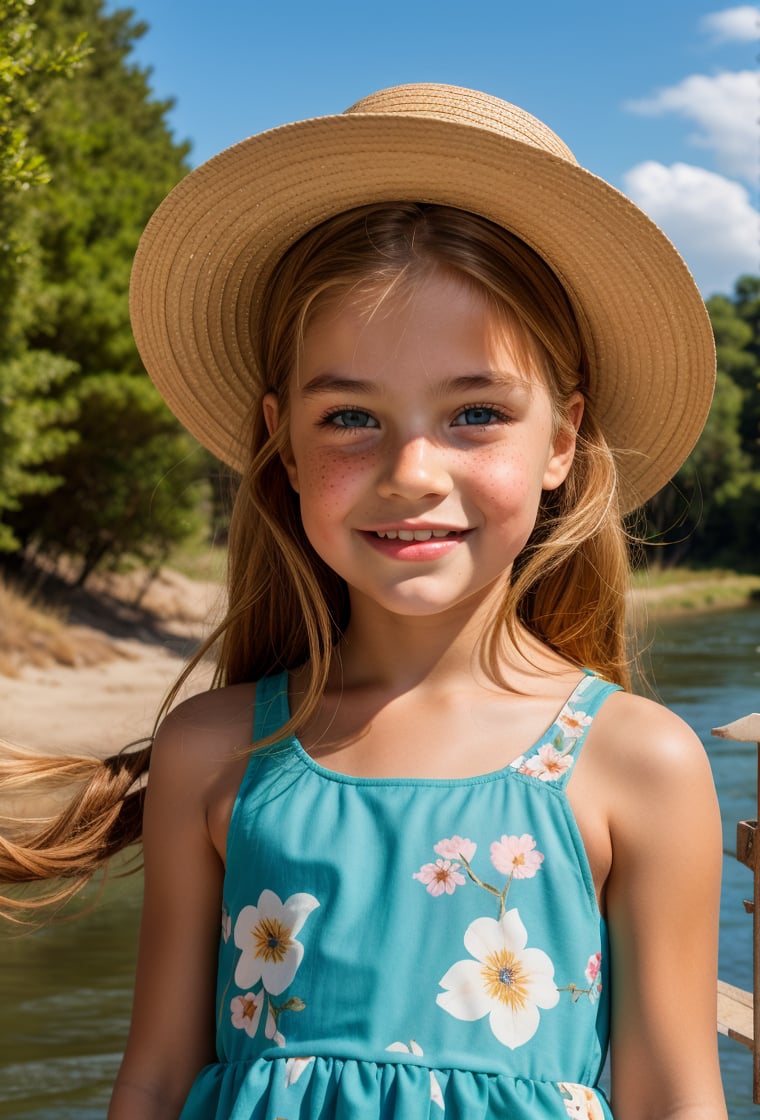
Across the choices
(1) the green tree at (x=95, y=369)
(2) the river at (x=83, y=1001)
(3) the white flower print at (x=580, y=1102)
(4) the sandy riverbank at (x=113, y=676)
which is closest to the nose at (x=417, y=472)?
(3) the white flower print at (x=580, y=1102)

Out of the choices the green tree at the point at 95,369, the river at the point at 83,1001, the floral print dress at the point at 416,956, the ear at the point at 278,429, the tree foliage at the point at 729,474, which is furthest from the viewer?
the tree foliage at the point at 729,474

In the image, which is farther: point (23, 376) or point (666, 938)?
point (23, 376)

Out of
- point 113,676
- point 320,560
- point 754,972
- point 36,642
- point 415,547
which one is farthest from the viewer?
point 113,676

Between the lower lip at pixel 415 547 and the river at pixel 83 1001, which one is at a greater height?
the lower lip at pixel 415 547

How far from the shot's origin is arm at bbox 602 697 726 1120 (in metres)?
1.61

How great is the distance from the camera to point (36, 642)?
16.3 meters

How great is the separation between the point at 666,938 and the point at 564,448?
686mm

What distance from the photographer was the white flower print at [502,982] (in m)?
1.61

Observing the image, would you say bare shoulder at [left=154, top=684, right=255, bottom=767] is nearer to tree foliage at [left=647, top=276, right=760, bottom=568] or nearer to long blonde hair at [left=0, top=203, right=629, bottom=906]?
long blonde hair at [left=0, top=203, right=629, bottom=906]

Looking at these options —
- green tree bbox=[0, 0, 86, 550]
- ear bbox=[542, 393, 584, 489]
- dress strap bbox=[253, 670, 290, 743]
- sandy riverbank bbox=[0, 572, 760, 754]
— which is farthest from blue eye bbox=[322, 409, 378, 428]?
green tree bbox=[0, 0, 86, 550]

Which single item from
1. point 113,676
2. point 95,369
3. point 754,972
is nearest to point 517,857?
point 754,972

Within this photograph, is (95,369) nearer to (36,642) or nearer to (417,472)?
(36,642)

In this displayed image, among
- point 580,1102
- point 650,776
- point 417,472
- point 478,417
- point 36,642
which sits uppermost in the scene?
point 36,642

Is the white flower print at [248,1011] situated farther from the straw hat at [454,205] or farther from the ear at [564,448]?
the straw hat at [454,205]
